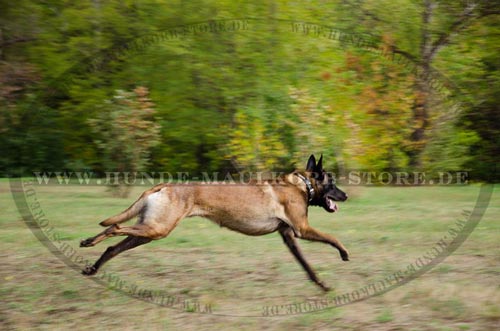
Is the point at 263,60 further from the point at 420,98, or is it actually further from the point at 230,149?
the point at 420,98

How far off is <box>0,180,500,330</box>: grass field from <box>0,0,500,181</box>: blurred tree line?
568 cm

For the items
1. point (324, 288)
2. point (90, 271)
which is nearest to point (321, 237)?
point (324, 288)

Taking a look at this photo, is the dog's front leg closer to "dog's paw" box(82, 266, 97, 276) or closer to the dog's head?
the dog's head

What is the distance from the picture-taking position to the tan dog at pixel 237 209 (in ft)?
22.1

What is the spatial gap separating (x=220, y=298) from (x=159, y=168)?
14938 millimetres

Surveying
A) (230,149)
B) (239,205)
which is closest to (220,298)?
(239,205)

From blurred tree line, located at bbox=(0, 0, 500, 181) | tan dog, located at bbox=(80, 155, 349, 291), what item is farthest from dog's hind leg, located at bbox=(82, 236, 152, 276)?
blurred tree line, located at bbox=(0, 0, 500, 181)

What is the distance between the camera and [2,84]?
68.9ft

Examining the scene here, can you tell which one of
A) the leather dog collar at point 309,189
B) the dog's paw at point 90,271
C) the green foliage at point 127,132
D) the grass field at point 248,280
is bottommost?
the grass field at point 248,280

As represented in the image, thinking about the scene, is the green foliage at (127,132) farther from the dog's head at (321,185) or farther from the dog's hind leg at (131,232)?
the dog's hind leg at (131,232)

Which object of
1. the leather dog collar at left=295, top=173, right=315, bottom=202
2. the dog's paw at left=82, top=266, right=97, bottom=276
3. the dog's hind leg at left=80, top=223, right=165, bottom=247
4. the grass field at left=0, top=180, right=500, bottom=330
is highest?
the leather dog collar at left=295, top=173, right=315, bottom=202

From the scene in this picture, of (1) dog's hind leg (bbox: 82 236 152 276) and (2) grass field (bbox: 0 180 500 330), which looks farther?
(1) dog's hind leg (bbox: 82 236 152 276)

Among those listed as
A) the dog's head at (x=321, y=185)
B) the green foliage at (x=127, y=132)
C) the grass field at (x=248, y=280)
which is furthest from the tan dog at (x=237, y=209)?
the green foliage at (x=127, y=132)

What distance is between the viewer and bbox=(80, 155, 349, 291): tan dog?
6723 millimetres
